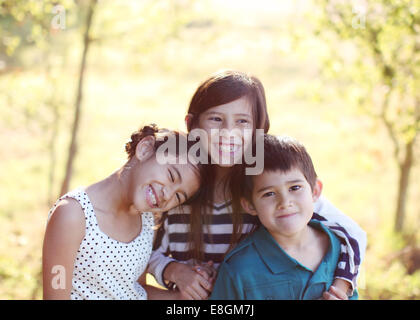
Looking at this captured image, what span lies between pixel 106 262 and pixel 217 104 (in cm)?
82

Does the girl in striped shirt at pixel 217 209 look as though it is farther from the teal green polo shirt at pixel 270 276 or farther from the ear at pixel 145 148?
the ear at pixel 145 148

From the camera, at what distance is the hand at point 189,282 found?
191 centimetres

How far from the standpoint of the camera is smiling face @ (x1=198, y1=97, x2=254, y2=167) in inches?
79.2

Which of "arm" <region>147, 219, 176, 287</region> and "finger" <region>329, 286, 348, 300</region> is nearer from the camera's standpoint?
"finger" <region>329, 286, 348, 300</region>

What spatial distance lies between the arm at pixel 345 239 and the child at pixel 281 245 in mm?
34

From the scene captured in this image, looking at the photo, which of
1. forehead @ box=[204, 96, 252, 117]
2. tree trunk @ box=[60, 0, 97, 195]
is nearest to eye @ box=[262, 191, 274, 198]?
forehead @ box=[204, 96, 252, 117]

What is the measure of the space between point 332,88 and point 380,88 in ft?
1.62

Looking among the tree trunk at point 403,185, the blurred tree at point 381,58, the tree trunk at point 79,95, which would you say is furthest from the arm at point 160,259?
the tree trunk at point 403,185

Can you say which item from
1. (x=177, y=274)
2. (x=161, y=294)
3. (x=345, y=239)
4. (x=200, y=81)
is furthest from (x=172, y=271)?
(x=200, y=81)

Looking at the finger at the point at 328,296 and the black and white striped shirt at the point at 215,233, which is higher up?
the black and white striped shirt at the point at 215,233

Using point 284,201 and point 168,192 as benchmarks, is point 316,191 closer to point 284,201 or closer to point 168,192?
point 284,201

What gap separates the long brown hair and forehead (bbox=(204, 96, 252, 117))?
1 centimetres

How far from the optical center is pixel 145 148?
6.46ft

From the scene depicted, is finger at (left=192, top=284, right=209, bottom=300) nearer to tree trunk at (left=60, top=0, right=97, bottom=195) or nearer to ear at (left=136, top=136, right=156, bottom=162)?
ear at (left=136, top=136, right=156, bottom=162)
